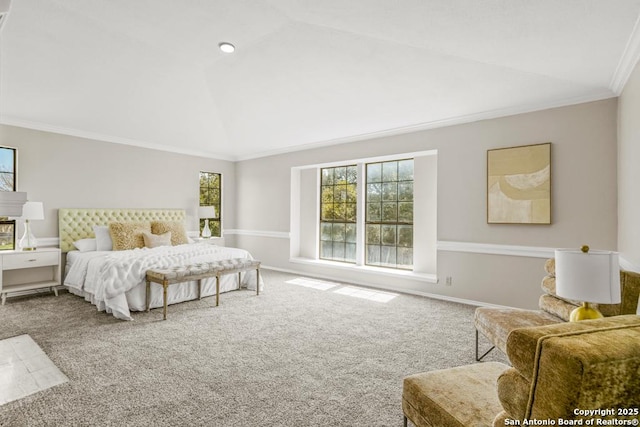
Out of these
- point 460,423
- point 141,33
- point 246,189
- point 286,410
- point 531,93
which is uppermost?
point 141,33

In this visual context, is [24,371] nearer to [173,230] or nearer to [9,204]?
[9,204]

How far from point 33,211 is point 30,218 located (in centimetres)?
11

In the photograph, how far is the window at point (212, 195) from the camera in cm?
742

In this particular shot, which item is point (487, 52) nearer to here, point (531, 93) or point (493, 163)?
point (531, 93)

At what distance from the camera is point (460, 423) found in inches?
51.3

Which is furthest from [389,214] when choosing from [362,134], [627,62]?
[627,62]

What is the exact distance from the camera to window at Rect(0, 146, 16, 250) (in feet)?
15.9

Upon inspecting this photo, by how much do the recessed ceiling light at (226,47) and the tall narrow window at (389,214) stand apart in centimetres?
305

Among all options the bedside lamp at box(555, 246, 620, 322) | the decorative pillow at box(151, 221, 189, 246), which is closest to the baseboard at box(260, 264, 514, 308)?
the decorative pillow at box(151, 221, 189, 246)

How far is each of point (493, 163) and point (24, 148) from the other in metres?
6.78

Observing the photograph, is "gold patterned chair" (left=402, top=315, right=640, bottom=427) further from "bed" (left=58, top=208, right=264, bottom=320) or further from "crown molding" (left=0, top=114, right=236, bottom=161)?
"crown molding" (left=0, top=114, right=236, bottom=161)

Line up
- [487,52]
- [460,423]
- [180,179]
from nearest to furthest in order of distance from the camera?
[460,423] → [487,52] → [180,179]

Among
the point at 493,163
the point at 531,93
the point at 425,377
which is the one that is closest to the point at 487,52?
the point at 531,93

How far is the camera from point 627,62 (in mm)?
2955
